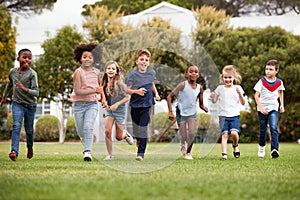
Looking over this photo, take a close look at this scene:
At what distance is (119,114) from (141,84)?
0.71 metres

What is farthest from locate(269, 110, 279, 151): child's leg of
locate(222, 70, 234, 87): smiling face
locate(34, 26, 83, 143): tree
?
locate(34, 26, 83, 143): tree

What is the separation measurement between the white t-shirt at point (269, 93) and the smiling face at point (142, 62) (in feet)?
9.90

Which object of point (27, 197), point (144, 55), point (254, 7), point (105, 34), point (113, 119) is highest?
point (254, 7)

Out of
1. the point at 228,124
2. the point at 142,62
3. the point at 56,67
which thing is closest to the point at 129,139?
the point at 142,62

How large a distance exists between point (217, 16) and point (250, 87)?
14.7 ft

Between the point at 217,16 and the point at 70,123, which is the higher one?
the point at 217,16

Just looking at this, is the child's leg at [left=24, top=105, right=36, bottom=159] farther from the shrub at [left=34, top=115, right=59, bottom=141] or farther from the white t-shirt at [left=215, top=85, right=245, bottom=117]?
the shrub at [left=34, top=115, right=59, bottom=141]

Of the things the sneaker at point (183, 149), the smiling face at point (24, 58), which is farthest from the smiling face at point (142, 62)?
the smiling face at point (24, 58)

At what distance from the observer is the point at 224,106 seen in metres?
10.5

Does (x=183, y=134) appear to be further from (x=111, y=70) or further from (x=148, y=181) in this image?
(x=148, y=181)

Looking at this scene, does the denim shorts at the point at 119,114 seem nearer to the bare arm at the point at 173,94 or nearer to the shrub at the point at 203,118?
the bare arm at the point at 173,94

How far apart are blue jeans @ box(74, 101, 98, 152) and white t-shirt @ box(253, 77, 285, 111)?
326cm

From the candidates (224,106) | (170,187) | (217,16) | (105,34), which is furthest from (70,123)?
(170,187)

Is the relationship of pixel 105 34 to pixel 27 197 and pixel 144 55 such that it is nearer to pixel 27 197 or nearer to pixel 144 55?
pixel 144 55
